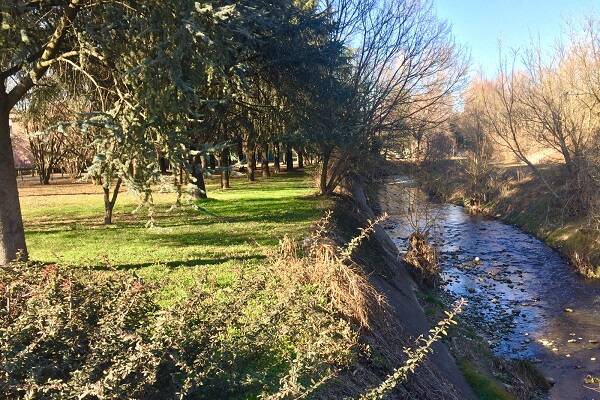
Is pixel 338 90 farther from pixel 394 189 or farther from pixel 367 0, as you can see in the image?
pixel 394 189

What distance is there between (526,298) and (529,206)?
1266 cm

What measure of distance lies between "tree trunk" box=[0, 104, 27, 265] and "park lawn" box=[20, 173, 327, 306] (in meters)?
0.89

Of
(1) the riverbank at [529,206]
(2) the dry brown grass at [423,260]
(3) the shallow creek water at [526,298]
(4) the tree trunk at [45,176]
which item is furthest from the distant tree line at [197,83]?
(4) the tree trunk at [45,176]

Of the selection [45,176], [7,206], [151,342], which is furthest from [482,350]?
[45,176]

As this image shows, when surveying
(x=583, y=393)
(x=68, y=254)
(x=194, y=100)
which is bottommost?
(x=583, y=393)

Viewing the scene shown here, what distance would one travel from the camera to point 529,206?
27047mm

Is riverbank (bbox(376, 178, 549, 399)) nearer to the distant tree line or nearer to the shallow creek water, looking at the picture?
the shallow creek water

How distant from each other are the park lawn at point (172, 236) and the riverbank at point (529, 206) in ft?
34.0

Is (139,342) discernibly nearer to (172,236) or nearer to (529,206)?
(172,236)

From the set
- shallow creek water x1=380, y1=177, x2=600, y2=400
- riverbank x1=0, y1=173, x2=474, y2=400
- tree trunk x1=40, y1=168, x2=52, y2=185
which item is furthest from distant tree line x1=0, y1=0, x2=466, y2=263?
tree trunk x1=40, y1=168, x2=52, y2=185

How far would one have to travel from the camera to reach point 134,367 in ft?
12.6

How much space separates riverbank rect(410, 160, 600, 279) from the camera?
18875 millimetres

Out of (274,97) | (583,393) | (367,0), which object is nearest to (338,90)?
(274,97)

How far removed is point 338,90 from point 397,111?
763 centimetres
